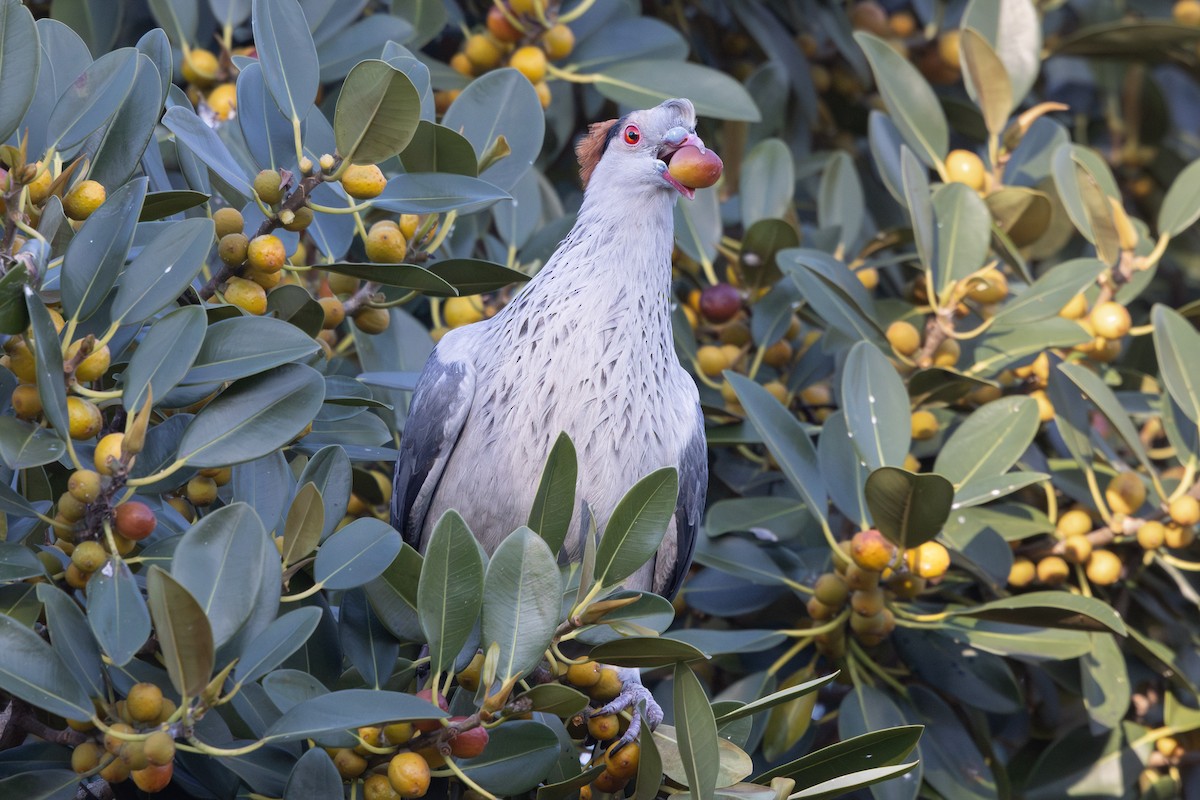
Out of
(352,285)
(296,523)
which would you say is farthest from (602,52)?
(296,523)

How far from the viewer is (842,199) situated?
3.88 m

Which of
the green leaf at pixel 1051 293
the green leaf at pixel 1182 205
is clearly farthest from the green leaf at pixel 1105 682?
the green leaf at pixel 1182 205

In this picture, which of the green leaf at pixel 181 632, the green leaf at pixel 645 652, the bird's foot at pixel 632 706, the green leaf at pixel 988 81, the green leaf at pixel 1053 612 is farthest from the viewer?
the green leaf at pixel 988 81

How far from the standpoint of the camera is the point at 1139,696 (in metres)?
3.52

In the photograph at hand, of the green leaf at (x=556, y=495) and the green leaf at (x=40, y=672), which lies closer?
the green leaf at (x=40, y=672)

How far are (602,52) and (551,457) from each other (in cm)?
201

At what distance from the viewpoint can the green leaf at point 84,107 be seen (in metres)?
2.09

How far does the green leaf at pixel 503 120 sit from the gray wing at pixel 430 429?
1.61 ft

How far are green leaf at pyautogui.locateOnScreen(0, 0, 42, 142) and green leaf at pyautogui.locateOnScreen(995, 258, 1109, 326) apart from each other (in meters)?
2.42

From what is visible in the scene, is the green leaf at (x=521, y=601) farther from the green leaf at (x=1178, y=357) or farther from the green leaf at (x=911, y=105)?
the green leaf at (x=911, y=105)

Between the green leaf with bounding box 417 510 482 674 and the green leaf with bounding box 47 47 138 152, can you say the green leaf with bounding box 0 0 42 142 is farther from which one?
the green leaf with bounding box 417 510 482 674

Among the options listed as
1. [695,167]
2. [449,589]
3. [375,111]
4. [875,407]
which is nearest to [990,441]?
[875,407]

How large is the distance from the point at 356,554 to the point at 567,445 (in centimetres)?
41

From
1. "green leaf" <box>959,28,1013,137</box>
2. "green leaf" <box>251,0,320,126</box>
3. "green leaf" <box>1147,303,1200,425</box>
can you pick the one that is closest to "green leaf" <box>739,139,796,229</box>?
"green leaf" <box>959,28,1013,137</box>
